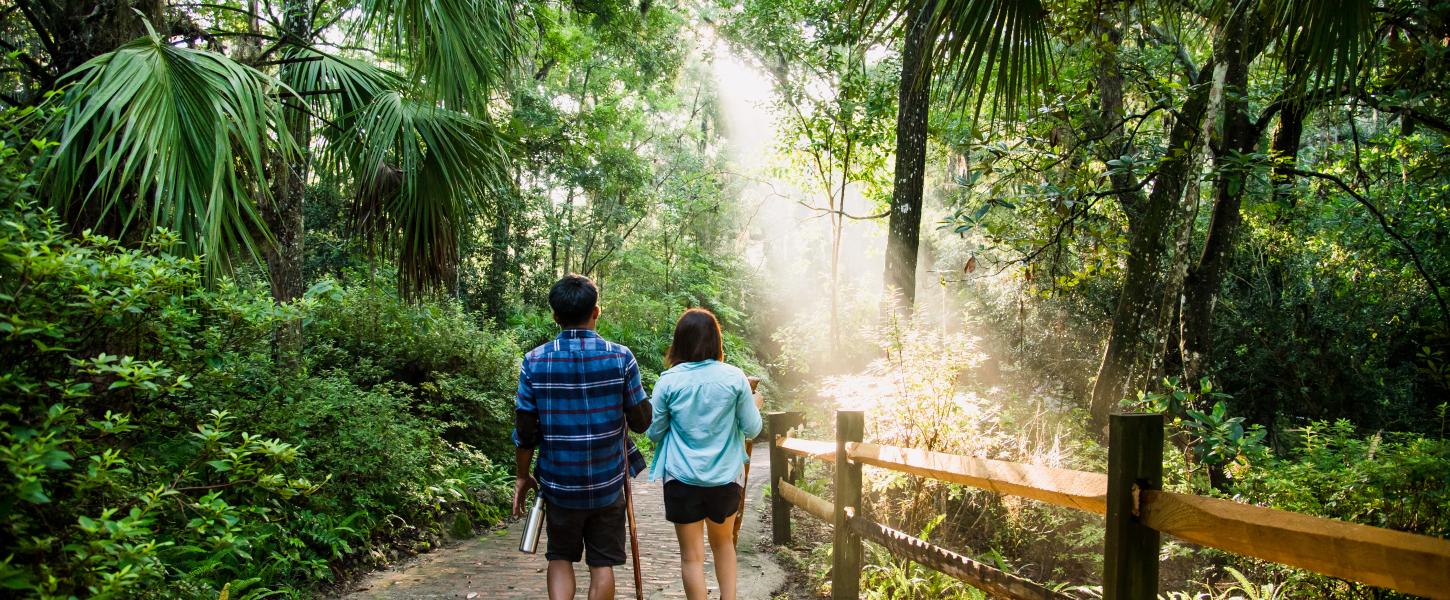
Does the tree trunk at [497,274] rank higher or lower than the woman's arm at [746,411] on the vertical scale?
higher

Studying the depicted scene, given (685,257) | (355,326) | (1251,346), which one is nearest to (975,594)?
(355,326)

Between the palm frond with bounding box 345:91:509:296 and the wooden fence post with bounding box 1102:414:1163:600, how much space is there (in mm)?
5195

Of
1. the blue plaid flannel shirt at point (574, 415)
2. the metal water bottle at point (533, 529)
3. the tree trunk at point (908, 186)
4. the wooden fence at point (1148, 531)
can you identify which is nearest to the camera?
the wooden fence at point (1148, 531)

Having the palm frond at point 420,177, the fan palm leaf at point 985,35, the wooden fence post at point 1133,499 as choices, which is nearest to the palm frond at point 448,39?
the palm frond at point 420,177

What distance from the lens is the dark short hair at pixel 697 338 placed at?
12.5 feet

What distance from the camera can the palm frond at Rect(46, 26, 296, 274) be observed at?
350 cm

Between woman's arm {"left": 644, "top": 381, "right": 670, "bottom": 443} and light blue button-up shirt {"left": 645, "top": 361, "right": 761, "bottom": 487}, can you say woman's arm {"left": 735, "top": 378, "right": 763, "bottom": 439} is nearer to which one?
light blue button-up shirt {"left": 645, "top": 361, "right": 761, "bottom": 487}

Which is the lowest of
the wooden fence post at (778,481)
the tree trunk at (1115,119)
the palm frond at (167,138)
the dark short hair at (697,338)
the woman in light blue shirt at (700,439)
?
the wooden fence post at (778,481)

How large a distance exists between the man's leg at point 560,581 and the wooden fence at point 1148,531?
1.62 meters

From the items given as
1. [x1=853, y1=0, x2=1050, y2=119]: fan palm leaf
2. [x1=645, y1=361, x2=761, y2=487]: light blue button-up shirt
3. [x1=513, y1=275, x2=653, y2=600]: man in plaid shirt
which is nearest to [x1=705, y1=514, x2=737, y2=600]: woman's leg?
[x1=645, y1=361, x2=761, y2=487]: light blue button-up shirt

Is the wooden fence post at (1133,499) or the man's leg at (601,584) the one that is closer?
the wooden fence post at (1133,499)

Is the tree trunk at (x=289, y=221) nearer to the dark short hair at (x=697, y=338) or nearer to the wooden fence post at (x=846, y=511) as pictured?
the dark short hair at (x=697, y=338)

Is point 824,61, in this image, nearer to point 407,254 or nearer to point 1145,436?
point 407,254

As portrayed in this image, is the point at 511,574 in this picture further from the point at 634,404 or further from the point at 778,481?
the point at 634,404
